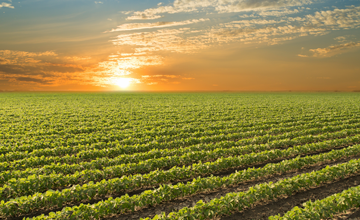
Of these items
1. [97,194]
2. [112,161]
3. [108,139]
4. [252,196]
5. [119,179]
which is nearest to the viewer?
[252,196]

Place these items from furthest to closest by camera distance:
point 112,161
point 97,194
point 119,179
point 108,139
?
point 108,139 → point 112,161 → point 119,179 → point 97,194

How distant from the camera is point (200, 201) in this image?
21.2 ft

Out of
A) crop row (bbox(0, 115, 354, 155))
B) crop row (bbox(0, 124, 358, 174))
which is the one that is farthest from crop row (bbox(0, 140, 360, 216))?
crop row (bbox(0, 115, 354, 155))

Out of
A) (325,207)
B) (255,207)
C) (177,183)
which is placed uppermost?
(325,207)

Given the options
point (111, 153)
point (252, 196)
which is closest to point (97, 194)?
point (111, 153)

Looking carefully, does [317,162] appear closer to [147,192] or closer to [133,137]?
[147,192]

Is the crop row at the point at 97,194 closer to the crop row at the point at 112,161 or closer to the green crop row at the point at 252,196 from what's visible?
the green crop row at the point at 252,196

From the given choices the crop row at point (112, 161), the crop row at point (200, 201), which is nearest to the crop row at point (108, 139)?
the crop row at point (112, 161)

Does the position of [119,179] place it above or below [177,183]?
above

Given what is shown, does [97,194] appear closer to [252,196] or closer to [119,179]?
[119,179]

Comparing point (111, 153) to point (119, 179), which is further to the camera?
point (111, 153)

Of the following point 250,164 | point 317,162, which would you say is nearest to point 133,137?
point 250,164

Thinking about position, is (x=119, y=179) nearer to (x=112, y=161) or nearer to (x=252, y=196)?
(x=112, y=161)

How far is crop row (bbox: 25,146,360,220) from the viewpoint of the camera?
6.20 metres
